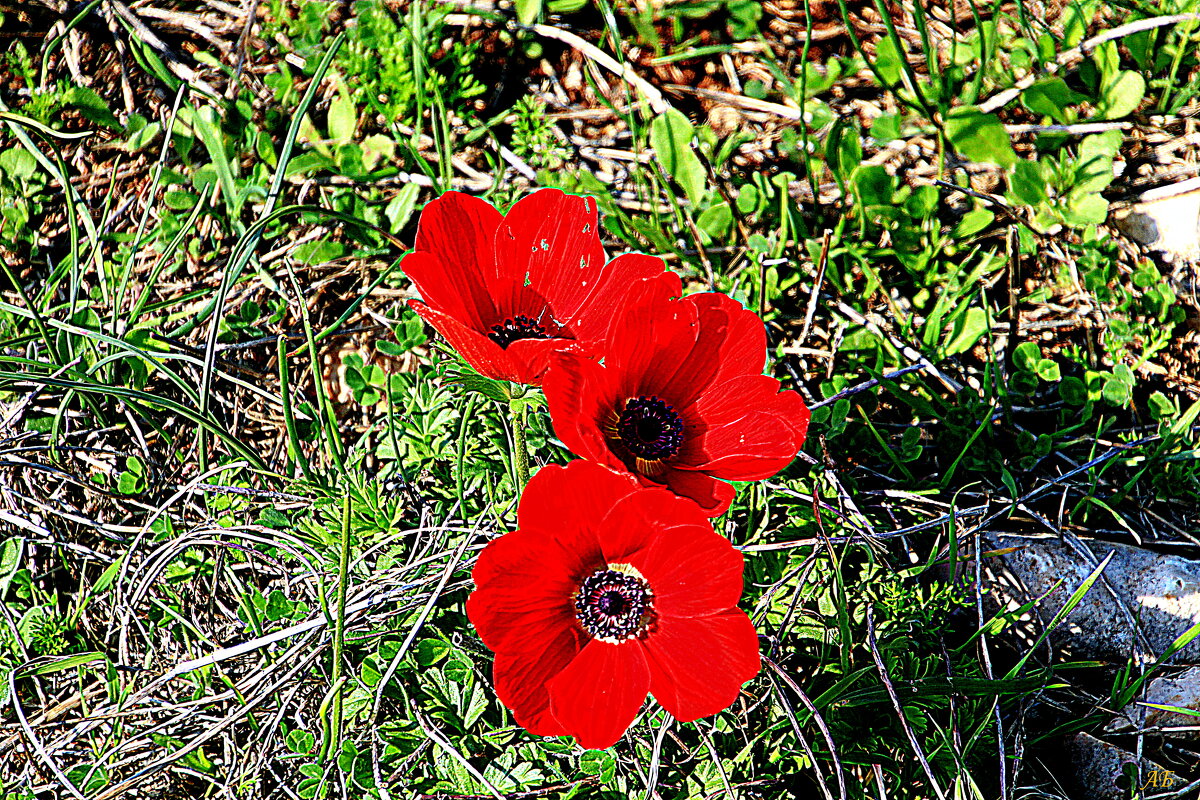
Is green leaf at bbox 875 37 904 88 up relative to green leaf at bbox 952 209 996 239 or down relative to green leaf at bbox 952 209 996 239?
up

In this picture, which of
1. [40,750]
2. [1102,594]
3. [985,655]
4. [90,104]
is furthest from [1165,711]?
[90,104]

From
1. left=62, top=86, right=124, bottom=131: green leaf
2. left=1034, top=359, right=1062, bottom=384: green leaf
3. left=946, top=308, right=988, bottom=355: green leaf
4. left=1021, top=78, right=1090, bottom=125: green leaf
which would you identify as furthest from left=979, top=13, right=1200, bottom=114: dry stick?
left=62, top=86, right=124, bottom=131: green leaf

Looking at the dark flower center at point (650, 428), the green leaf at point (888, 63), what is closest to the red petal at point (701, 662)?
the dark flower center at point (650, 428)

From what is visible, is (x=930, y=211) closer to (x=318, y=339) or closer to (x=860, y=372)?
(x=860, y=372)

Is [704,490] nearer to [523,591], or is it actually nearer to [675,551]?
[675,551]

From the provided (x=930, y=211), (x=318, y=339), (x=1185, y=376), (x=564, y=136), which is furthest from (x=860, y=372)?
(x=318, y=339)

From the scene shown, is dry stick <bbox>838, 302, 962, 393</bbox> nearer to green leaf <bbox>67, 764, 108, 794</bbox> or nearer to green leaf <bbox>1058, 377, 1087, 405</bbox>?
green leaf <bbox>1058, 377, 1087, 405</bbox>
